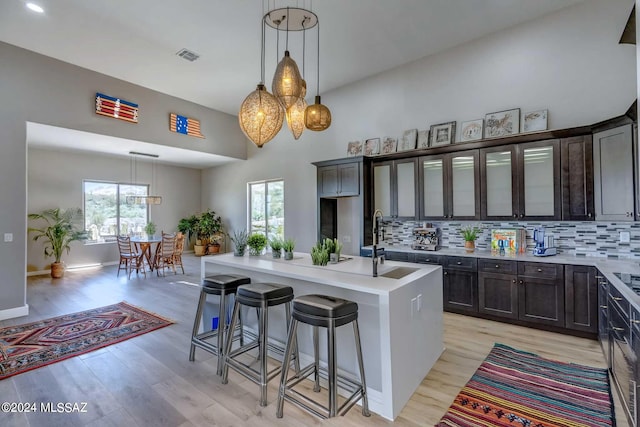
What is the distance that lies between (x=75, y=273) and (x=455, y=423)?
8617mm

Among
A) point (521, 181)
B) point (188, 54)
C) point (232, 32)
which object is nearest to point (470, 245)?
point (521, 181)

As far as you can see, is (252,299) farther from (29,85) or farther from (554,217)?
(29,85)

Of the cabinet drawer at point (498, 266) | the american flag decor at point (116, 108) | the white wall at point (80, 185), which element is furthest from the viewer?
the white wall at point (80, 185)

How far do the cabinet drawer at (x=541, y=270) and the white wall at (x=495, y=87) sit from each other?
6.09 ft

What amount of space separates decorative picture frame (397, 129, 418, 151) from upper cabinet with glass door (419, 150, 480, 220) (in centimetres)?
47

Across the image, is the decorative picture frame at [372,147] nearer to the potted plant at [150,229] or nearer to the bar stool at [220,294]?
the bar stool at [220,294]

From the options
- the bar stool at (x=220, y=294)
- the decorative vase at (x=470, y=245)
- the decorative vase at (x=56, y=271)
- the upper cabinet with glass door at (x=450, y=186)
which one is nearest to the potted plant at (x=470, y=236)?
the decorative vase at (x=470, y=245)

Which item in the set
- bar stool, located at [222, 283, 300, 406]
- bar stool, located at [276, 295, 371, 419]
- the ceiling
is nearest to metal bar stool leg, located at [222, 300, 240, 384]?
bar stool, located at [222, 283, 300, 406]

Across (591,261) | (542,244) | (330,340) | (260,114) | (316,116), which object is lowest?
(330,340)

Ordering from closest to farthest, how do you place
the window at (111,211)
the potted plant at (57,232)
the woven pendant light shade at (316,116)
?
the woven pendant light shade at (316,116), the potted plant at (57,232), the window at (111,211)

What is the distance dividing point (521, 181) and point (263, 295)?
3.60 meters

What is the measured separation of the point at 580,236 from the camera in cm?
381

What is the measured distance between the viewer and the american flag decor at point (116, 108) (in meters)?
5.71

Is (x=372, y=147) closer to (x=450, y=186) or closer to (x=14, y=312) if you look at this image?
(x=450, y=186)
